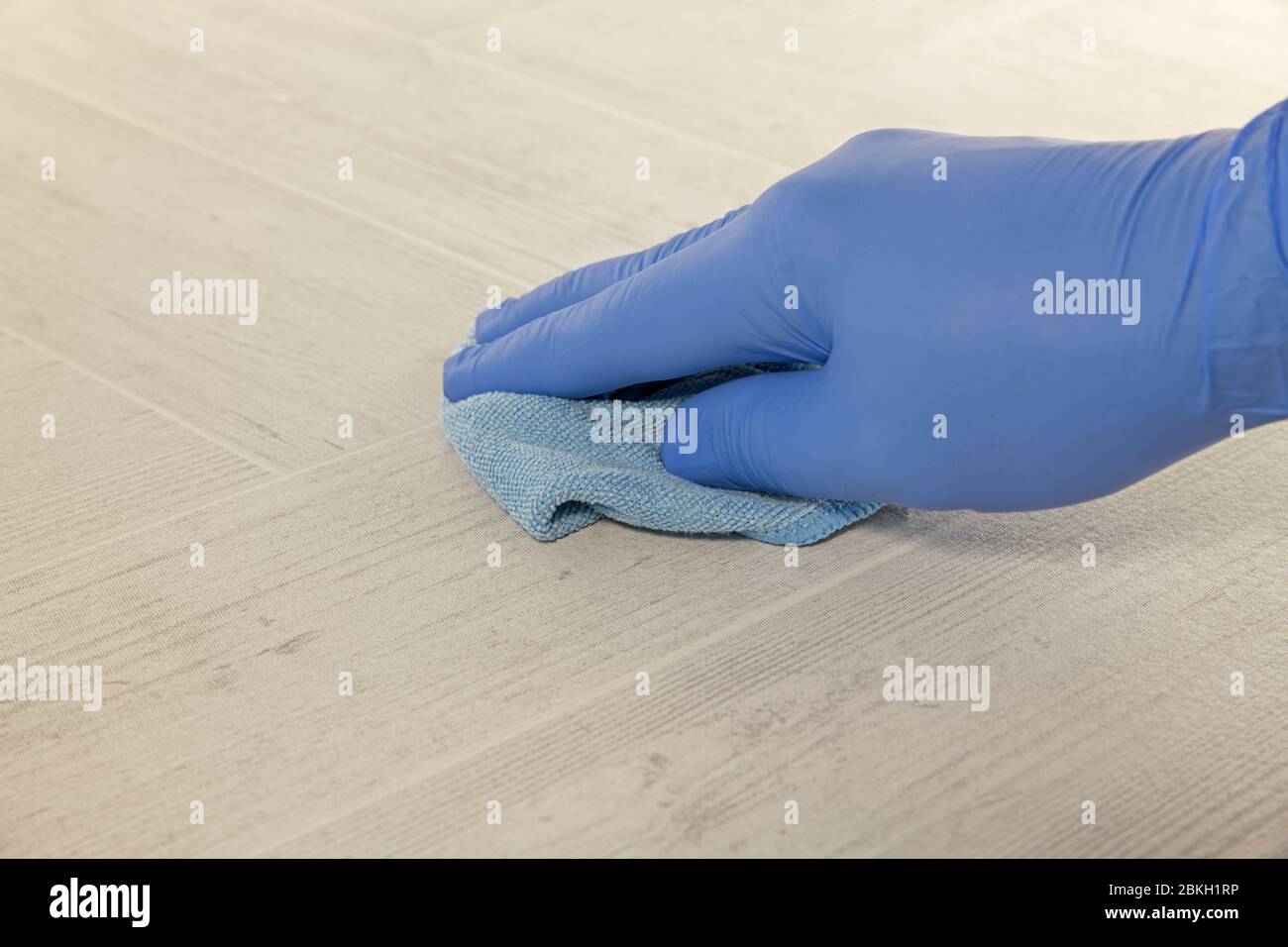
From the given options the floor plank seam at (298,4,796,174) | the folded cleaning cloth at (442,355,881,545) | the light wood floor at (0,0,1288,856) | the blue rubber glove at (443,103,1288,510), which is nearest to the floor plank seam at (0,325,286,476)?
the light wood floor at (0,0,1288,856)

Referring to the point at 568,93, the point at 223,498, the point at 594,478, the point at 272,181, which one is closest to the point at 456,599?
the point at 594,478

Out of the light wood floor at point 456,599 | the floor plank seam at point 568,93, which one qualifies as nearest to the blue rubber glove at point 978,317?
the light wood floor at point 456,599

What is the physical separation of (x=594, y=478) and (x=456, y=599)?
14 centimetres

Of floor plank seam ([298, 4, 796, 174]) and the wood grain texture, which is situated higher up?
floor plank seam ([298, 4, 796, 174])

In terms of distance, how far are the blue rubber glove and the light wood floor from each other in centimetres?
13

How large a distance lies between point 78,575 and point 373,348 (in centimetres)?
41

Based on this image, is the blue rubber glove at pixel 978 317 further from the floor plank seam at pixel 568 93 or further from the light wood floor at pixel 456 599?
the floor plank seam at pixel 568 93

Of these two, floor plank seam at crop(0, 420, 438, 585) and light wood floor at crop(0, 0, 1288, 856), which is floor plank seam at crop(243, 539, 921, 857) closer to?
light wood floor at crop(0, 0, 1288, 856)

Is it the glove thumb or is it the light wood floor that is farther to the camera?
the glove thumb

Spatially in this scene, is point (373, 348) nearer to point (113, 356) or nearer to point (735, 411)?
point (113, 356)

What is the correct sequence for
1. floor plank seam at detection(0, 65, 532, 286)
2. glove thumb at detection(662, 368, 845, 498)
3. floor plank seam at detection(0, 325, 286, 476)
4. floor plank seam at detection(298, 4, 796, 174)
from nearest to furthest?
1. glove thumb at detection(662, 368, 845, 498)
2. floor plank seam at detection(0, 325, 286, 476)
3. floor plank seam at detection(0, 65, 532, 286)
4. floor plank seam at detection(298, 4, 796, 174)

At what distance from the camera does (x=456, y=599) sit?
107 cm

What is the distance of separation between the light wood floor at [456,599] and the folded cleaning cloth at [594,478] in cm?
3

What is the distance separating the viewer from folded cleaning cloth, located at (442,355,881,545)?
3.60 ft
